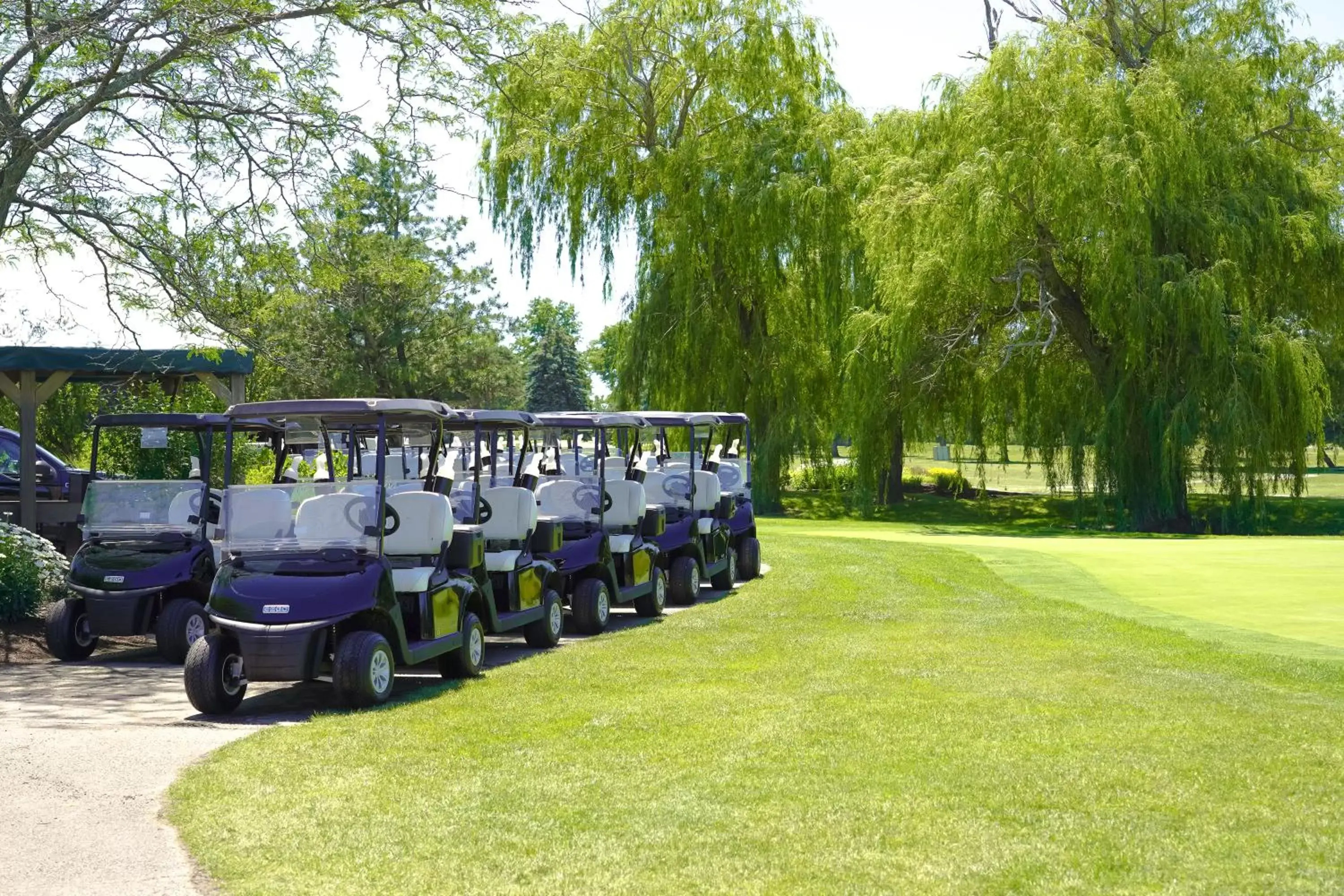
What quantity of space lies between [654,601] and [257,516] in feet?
16.2

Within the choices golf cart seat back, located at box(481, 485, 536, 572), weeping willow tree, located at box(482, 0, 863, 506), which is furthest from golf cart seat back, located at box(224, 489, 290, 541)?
weeping willow tree, located at box(482, 0, 863, 506)

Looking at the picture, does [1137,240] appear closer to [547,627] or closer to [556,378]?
[547,627]

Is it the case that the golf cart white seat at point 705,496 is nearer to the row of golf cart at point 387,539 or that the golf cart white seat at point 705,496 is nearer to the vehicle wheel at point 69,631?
the row of golf cart at point 387,539

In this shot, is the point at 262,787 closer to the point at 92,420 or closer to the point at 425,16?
the point at 92,420

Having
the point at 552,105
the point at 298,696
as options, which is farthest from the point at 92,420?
the point at 552,105

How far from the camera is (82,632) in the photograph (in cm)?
1126

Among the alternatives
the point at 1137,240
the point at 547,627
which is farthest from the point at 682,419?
the point at 1137,240

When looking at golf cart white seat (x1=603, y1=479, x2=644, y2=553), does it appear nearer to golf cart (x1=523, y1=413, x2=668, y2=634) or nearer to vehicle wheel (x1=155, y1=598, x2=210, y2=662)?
golf cart (x1=523, y1=413, x2=668, y2=634)

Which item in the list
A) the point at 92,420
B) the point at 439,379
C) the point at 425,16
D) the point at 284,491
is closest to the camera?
the point at 284,491

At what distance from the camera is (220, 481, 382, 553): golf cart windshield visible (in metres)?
9.09

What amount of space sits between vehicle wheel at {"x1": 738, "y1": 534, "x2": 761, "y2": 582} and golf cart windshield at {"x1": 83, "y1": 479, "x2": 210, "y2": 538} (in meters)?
6.64

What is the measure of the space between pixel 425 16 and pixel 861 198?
15.9 m

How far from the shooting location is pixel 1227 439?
2450 cm

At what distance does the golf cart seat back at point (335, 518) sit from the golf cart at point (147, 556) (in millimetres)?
Answer: 1599
